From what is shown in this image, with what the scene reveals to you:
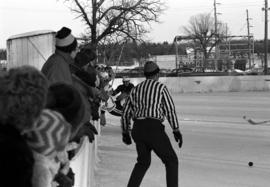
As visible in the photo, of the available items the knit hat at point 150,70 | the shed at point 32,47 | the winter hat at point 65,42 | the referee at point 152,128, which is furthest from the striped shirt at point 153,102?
the shed at point 32,47

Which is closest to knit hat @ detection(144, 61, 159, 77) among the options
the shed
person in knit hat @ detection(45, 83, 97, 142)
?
person in knit hat @ detection(45, 83, 97, 142)

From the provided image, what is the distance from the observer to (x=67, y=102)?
2873mm

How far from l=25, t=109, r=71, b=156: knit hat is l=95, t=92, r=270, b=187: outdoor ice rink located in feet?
14.8

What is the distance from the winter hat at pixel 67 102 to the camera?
2828 mm

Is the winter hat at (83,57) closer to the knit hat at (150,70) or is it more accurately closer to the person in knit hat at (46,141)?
the knit hat at (150,70)

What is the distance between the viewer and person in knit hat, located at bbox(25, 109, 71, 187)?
8.33 feet

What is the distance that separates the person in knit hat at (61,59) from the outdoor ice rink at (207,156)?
2.39 metres

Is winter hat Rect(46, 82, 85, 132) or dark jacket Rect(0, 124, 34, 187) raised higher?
winter hat Rect(46, 82, 85, 132)

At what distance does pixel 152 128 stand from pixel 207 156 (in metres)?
3.61

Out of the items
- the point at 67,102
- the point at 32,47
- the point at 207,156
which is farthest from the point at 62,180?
the point at 32,47

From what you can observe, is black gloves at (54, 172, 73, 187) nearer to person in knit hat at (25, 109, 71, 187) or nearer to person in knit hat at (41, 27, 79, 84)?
person in knit hat at (25, 109, 71, 187)

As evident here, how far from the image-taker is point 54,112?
2.72 metres

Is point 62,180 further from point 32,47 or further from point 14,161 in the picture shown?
point 32,47

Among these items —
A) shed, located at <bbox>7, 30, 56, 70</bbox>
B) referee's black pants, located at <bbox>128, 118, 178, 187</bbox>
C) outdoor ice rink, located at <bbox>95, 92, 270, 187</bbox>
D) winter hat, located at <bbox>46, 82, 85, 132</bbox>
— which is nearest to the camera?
winter hat, located at <bbox>46, 82, 85, 132</bbox>
